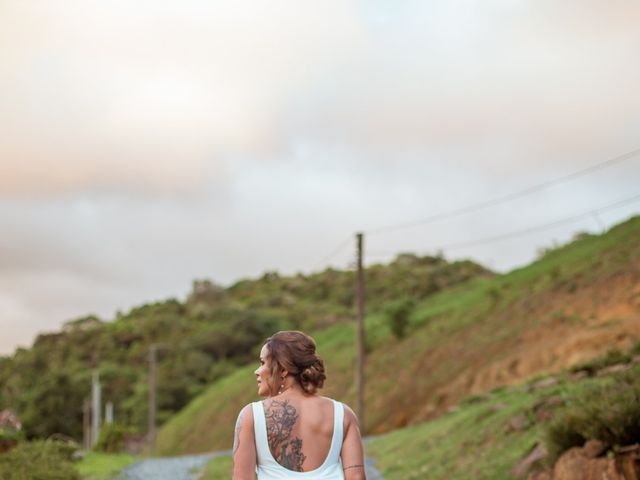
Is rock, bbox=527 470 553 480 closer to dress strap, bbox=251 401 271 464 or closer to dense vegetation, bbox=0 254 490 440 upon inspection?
dress strap, bbox=251 401 271 464

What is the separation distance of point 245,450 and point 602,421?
8.64 meters

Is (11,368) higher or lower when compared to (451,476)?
higher

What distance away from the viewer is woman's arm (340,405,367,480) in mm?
4359

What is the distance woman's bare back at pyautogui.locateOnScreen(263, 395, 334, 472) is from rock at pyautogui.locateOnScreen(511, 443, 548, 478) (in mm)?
10567

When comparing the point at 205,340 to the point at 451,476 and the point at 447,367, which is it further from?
the point at 451,476

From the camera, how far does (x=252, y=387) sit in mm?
62125

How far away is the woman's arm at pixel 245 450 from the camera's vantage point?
429 centimetres

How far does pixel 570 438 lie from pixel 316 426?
927 cm

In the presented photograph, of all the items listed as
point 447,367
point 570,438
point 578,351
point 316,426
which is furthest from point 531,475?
point 447,367

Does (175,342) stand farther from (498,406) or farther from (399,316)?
(498,406)

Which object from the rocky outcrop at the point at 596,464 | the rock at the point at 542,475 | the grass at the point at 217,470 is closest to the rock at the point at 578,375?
the rock at the point at 542,475

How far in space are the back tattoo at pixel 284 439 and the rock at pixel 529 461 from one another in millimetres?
10631

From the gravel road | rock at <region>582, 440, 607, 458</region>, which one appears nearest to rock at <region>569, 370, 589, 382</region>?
the gravel road

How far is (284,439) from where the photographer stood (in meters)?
4.34
